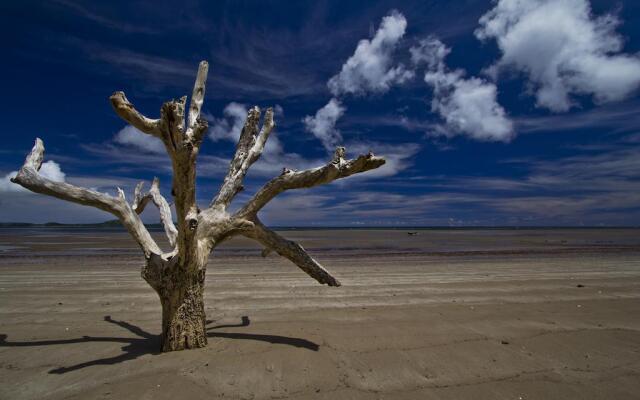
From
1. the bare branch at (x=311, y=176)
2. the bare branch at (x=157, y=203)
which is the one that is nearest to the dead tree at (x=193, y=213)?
the bare branch at (x=311, y=176)

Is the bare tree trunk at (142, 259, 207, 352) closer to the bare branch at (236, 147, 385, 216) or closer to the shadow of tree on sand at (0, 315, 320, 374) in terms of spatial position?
the shadow of tree on sand at (0, 315, 320, 374)

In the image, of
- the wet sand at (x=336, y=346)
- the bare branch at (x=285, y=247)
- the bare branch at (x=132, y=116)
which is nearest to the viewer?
the bare branch at (x=132, y=116)

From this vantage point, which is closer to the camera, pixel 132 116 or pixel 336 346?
pixel 132 116

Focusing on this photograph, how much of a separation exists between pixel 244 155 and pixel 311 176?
46.3 inches

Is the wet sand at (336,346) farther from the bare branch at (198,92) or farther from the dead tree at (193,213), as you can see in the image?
the bare branch at (198,92)

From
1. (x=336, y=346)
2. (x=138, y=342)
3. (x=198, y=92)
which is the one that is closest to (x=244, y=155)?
(x=198, y=92)

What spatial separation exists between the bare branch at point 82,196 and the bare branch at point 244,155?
1.04 meters

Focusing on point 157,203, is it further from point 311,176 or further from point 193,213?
point 311,176

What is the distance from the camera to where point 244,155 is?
4.98 meters

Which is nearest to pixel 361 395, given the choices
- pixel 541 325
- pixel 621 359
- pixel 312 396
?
pixel 312 396

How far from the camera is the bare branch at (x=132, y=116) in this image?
3477mm

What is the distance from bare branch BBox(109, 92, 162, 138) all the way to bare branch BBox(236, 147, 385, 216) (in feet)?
4.87

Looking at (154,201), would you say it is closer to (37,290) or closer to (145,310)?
(145,310)

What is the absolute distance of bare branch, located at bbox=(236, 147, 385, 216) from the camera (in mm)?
4113
